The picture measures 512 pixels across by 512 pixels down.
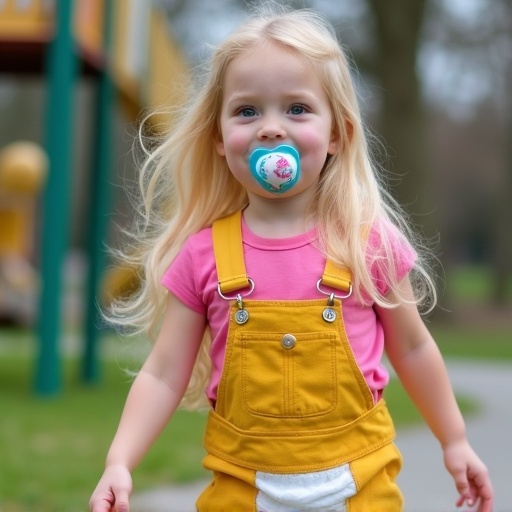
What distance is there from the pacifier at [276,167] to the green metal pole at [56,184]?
5.44 m

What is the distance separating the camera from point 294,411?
2268mm

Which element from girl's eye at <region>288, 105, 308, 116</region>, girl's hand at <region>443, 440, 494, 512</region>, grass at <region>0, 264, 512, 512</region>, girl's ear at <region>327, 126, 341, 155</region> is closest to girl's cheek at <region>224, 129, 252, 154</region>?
girl's eye at <region>288, 105, 308, 116</region>

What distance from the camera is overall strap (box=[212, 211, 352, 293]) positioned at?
91.7 inches

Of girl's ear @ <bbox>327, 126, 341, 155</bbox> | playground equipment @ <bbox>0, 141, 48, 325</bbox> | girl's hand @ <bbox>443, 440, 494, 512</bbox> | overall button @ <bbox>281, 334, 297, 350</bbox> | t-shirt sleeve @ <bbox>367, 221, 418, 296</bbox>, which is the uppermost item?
girl's ear @ <bbox>327, 126, 341, 155</bbox>

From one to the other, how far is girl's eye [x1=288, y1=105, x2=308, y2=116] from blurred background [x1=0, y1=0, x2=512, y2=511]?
485 millimetres

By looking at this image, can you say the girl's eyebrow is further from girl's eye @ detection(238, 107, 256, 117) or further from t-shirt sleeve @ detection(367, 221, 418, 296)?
t-shirt sleeve @ detection(367, 221, 418, 296)

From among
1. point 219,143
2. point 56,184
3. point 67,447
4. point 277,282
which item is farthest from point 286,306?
point 56,184

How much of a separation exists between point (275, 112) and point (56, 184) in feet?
17.9

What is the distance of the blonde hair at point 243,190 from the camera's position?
2.42 m

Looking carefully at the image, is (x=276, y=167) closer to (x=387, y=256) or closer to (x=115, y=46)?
(x=387, y=256)

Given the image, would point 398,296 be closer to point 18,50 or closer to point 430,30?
point 18,50

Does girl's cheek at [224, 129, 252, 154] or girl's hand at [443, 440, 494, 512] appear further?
girl's hand at [443, 440, 494, 512]

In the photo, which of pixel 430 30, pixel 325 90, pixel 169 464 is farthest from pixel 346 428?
pixel 430 30

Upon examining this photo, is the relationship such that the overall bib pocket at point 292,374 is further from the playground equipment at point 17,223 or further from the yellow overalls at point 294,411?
the playground equipment at point 17,223
